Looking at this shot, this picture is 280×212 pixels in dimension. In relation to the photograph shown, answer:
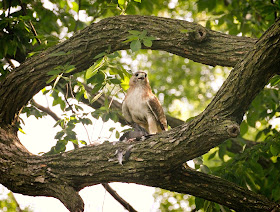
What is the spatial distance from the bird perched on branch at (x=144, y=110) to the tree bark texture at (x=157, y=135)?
1024mm

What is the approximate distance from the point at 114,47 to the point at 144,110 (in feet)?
3.88

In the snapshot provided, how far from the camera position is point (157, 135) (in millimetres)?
3930

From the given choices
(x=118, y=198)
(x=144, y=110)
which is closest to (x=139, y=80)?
(x=144, y=110)

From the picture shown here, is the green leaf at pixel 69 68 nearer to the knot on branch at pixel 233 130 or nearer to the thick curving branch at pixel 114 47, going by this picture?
the thick curving branch at pixel 114 47

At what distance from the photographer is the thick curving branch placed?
4336mm

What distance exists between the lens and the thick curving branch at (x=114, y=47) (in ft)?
14.2

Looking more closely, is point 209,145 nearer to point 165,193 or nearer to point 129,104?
point 129,104

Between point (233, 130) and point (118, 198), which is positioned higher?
point (118, 198)

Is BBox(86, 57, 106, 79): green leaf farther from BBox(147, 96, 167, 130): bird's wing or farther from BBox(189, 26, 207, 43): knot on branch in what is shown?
BBox(147, 96, 167, 130): bird's wing

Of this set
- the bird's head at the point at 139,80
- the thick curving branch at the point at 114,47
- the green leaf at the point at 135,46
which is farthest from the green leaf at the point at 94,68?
the bird's head at the point at 139,80

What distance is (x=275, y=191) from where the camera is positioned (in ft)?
17.0

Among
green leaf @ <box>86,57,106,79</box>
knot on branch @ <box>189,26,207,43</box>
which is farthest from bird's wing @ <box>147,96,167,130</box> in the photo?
green leaf @ <box>86,57,106,79</box>

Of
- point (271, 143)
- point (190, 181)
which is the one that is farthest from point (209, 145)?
point (271, 143)

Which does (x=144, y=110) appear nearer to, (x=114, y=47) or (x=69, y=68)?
(x=114, y=47)
